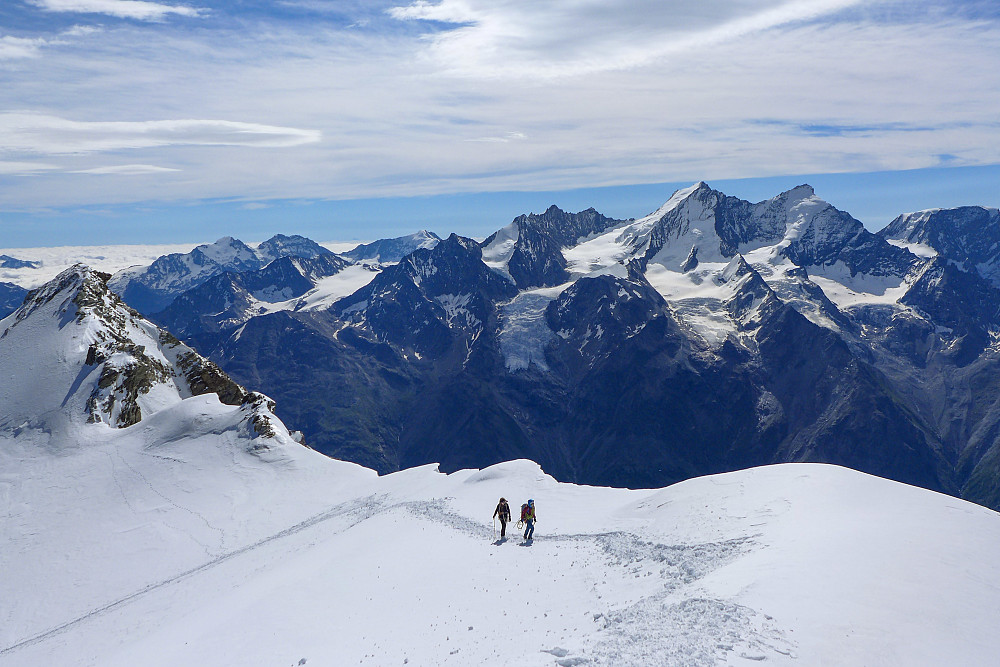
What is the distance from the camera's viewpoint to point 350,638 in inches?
1119

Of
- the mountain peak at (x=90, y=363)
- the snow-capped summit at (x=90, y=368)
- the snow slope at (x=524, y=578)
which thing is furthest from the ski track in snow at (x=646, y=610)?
the mountain peak at (x=90, y=363)

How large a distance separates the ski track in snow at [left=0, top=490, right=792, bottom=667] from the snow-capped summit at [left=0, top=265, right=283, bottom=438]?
39.9m

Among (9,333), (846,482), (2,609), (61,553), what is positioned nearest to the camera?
(846,482)

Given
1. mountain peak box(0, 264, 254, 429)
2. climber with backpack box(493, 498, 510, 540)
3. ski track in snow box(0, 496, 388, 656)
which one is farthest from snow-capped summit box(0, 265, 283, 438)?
climber with backpack box(493, 498, 510, 540)

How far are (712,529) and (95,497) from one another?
66.3 m

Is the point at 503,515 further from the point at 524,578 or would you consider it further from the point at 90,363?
the point at 90,363

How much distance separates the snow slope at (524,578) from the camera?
23141 millimetres

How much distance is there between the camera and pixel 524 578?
3422 centimetres

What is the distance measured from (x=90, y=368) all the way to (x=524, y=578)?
84.8 meters

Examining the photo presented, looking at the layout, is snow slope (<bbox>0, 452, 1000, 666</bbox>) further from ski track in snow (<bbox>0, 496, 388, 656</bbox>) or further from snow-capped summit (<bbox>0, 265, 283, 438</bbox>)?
snow-capped summit (<bbox>0, 265, 283, 438</bbox>)

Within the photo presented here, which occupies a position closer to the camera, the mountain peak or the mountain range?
the mountain range

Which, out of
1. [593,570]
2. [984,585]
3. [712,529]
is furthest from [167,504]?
[984,585]

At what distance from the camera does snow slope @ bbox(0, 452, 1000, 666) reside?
2314 centimetres

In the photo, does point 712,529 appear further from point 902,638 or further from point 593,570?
point 902,638
